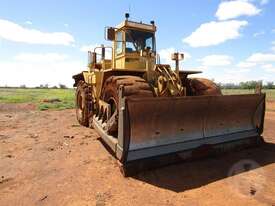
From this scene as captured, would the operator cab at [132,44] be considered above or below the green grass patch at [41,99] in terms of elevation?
above

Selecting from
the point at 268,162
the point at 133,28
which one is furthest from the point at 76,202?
the point at 133,28

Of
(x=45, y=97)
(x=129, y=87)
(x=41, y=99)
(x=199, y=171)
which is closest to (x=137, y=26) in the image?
(x=129, y=87)

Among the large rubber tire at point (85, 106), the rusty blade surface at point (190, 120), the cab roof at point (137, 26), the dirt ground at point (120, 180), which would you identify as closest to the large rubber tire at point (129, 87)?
the rusty blade surface at point (190, 120)

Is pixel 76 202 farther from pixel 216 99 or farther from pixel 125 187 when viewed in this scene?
pixel 216 99

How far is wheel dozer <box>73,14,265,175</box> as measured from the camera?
5004 mm

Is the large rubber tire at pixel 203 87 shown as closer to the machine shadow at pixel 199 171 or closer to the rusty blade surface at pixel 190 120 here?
the rusty blade surface at pixel 190 120

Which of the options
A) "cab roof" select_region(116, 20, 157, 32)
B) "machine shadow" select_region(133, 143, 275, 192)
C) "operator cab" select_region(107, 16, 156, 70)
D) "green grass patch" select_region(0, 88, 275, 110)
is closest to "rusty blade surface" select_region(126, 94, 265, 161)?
"machine shadow" select_region(133, 143, 275, 192)

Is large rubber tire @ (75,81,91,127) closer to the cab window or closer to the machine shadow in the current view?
the cab window

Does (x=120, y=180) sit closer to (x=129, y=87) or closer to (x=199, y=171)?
(x=199, y=171)

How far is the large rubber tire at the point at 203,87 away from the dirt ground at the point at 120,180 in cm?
171

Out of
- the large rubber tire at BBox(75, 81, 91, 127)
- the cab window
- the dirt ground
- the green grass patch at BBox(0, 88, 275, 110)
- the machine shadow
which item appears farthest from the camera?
the green grass patch at BBox(0, 88, 275, 110)

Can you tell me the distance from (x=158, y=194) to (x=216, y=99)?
8.14 feet

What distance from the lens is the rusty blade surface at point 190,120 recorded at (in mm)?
5031

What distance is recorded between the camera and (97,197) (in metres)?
4.25
